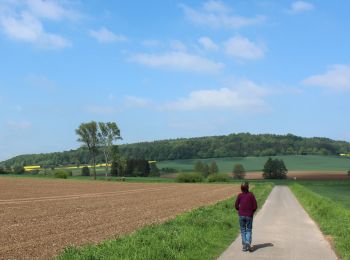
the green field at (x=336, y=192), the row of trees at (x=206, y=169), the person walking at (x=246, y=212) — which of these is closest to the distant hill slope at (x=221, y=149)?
the row of trees at (x=206, y=169)

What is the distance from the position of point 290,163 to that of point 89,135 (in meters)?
69.9

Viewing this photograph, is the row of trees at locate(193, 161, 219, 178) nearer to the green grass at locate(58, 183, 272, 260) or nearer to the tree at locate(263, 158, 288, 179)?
the tree at locate(263, 158, 288, 179)

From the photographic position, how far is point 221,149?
184000 mm

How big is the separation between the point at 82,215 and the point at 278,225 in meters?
10.1

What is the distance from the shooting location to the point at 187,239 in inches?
545

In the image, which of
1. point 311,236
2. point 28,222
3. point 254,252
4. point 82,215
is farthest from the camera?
point 82,215

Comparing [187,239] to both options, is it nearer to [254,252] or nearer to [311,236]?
[254,252]

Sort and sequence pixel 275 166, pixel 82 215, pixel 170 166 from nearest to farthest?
pixel 82 215 < pixel 275 166 < pixel 170 166

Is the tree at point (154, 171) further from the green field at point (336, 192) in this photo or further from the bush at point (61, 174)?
the green field at point (336, 192)

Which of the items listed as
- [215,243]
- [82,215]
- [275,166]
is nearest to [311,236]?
[215,243]

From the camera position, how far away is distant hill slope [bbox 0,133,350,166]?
181 m

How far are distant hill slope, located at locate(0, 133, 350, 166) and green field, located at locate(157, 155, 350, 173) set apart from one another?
8.74m

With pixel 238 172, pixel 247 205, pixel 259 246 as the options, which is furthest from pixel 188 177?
pixel 247 205

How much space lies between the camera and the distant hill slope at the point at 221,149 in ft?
593
